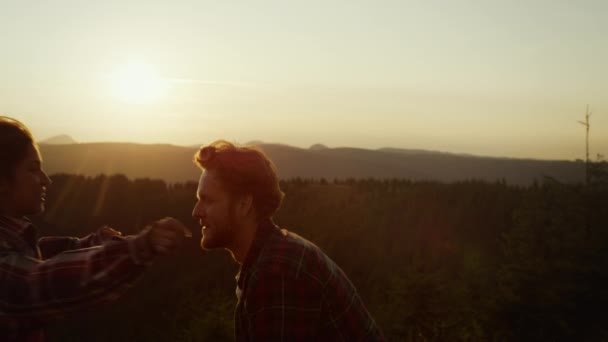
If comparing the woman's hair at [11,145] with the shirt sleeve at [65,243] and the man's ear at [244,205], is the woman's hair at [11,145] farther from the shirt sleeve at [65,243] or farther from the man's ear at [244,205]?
the man's ear at [244,205]

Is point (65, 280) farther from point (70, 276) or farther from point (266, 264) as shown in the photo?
point (266, 264)

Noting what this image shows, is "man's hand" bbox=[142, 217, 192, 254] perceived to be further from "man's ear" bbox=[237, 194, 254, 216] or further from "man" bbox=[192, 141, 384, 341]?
"man's ear" bbox=[237, 194, 254, 216]

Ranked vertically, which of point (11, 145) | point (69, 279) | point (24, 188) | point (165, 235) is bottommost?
point (69, 279)

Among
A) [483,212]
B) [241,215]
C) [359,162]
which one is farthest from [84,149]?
[241,215]

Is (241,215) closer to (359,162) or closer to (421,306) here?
(421,306)

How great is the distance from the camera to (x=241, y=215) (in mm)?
3102

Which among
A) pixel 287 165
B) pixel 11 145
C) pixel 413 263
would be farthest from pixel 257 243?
pixel 287 165

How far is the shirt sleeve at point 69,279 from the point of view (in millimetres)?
1833

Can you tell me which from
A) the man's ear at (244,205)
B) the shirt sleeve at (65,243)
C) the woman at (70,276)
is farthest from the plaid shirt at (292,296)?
the woman at (70,276)

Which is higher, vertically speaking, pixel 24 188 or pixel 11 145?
pixel 11 145

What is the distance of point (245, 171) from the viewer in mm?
3102

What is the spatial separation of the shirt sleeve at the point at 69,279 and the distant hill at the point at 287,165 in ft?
266

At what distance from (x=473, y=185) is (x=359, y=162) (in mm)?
112697

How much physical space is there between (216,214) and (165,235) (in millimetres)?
1161
